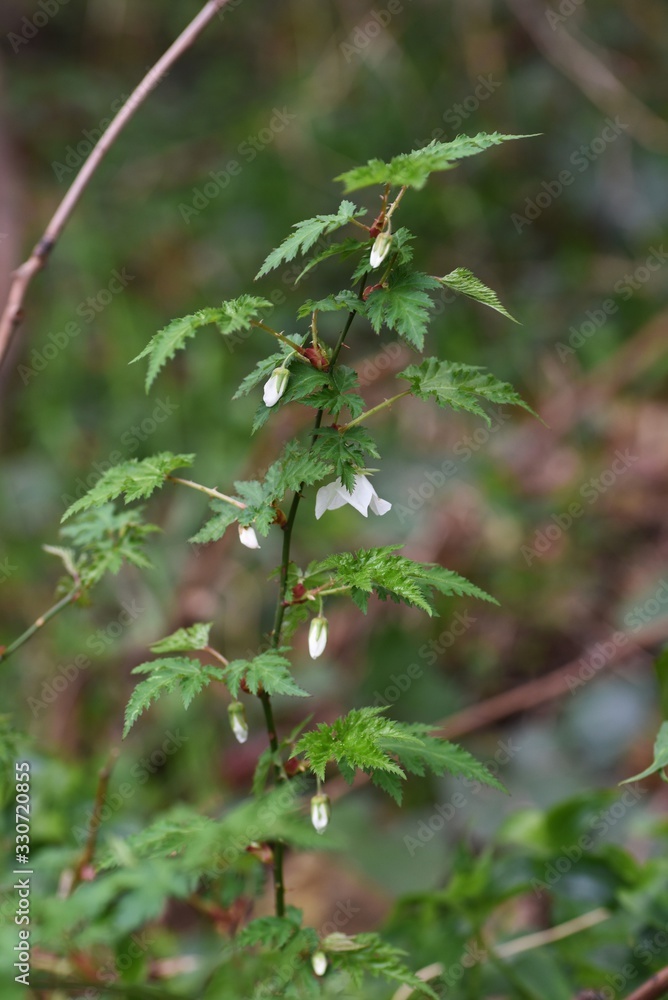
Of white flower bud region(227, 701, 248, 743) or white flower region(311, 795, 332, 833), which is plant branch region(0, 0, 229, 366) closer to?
white flower bud region(227, 701, 248, 743)

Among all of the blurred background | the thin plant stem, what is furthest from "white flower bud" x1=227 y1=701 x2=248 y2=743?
the blurred background

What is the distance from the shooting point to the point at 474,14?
4.27 m

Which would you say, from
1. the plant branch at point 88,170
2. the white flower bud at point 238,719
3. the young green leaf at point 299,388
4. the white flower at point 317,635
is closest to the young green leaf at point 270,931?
the white flower bud at point 238,719

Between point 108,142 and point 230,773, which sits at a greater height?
point 108,142

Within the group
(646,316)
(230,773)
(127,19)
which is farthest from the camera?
(127,19)

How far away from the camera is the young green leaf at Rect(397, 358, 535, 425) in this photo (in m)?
0.97

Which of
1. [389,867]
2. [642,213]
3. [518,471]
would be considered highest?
[642,213]

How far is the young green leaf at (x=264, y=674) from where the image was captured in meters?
0.92

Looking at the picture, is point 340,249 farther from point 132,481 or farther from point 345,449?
point 132,481

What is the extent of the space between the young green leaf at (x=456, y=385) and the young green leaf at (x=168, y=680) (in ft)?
1.29

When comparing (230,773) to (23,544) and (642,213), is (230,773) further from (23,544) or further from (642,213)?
(642,213)

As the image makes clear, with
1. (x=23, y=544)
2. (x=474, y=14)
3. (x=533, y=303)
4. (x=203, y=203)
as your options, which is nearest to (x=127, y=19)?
(x=203, y=203)

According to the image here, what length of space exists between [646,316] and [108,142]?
2.94 meters

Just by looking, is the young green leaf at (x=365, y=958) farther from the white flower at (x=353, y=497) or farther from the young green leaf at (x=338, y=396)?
the young green leaf at (x=338, y=396)
